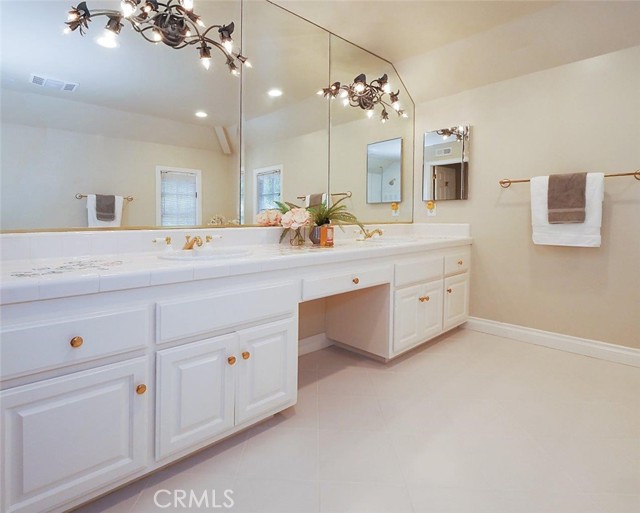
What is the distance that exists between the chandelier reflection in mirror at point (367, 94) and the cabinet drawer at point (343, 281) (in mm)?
1434

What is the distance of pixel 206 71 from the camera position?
6.21 feet

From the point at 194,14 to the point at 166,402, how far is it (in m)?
1.83

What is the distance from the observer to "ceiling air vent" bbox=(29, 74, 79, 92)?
1.37 m

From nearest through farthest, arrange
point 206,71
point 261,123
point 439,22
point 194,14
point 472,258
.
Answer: point 194,14 → point 206,71 → point 261,123 → point 439,22 → point 472,258

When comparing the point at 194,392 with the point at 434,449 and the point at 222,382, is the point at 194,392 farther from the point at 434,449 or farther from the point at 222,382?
the point at 434,449

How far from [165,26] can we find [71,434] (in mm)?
1761

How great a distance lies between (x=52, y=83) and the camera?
1407 millimetres

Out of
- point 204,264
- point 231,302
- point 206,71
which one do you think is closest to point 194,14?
point 206,71

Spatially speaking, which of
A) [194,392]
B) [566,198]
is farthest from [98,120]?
[566,198]

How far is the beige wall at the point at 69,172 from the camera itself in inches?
51.8

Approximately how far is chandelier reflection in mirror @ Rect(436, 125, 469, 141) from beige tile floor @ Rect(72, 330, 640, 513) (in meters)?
1.90

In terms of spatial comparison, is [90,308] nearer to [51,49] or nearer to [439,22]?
[51,49]

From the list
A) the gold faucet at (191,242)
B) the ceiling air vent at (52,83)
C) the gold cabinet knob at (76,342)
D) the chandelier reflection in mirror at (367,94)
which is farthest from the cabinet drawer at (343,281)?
the chandelier reflection in mirror at (367,94)

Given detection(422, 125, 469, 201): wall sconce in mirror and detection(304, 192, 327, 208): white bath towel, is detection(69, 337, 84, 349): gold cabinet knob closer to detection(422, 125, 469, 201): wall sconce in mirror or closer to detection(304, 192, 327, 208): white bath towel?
detection(304, 192, 327, 208): white bath towel
